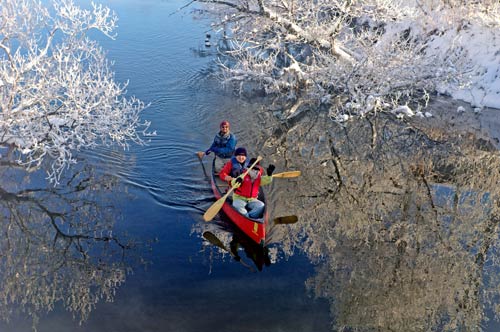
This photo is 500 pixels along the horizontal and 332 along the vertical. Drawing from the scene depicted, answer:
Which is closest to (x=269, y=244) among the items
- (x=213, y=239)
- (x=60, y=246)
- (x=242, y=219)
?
(x=242, y=219)

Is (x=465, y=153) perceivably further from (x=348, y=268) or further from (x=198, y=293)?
(x=198, y=293)

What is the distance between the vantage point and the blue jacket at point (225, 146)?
1177 cm

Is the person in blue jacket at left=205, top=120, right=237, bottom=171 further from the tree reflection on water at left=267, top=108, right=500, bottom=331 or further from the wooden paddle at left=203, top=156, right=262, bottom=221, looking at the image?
the wooden paddle at left=203, top=156, right=262, bottom=221

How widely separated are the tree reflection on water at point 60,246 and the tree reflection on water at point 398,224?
3300 millimetres

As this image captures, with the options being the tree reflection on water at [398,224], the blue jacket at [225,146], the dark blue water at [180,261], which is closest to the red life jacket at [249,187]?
the dark blue water at [180,261]

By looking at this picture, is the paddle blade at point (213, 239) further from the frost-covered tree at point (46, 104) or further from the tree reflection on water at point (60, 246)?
the frost-covered tree at point (46, 104)

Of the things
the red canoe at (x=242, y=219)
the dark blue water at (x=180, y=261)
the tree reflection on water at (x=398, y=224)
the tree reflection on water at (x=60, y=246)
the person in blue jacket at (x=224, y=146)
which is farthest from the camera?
the person in blue jacket at (x=224, y=146)

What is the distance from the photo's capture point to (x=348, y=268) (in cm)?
885

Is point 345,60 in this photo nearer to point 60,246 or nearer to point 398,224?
point 398,224

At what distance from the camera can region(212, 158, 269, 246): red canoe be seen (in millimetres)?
8773

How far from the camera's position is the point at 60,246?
9148mm

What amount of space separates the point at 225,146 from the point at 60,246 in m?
4.45

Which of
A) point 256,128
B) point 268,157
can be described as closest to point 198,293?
point 268,157

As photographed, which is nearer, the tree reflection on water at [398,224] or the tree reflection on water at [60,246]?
the tree reflection on water at [60,246]
